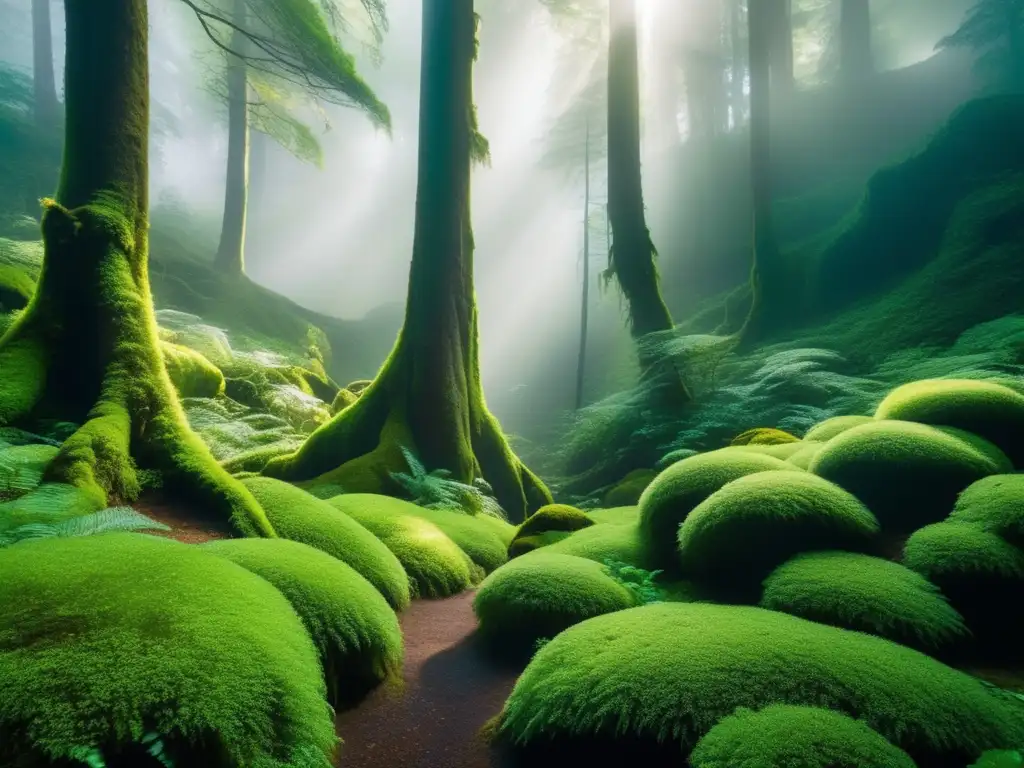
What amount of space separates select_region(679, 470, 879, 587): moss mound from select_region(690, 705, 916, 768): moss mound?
1.78 m

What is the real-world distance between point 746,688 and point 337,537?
325 cm

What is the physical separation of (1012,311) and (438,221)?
40.3ft

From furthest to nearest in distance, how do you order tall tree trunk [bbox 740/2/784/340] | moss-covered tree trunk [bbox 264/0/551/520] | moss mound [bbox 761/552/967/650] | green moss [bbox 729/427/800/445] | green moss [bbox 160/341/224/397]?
tall tree trunk [bbox 740/2/784/340] → moss-covered tree trunk [bbox 264/0/551/520] → green moss [bbox 160/341/224/397] → green moss [bbox 729/427/800/445] → moss mound [bbox 761/552/967/650]

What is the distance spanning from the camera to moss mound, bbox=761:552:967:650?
112 inches

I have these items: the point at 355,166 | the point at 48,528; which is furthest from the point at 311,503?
the point at 355,166

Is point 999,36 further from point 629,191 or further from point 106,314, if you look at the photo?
point 106,314

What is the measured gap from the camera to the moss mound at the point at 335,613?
2.95 m

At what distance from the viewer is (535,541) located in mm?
6070

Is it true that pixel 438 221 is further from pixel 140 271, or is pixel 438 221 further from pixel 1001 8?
pixel 1001 8

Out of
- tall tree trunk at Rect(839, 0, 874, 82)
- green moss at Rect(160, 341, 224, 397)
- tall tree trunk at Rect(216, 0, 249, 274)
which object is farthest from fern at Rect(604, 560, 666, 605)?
tall tree trunk at Rect(839, 0, 874, 82)

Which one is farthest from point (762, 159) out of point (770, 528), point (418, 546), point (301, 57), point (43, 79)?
point (43, 79)

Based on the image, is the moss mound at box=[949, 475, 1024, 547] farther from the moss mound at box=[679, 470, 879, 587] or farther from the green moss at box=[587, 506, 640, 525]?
the green moss at box=[587, 506, 640, 525]

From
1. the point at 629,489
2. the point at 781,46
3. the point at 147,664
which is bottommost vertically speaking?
the point at 629,489

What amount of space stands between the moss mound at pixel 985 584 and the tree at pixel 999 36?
31881 millimetres
